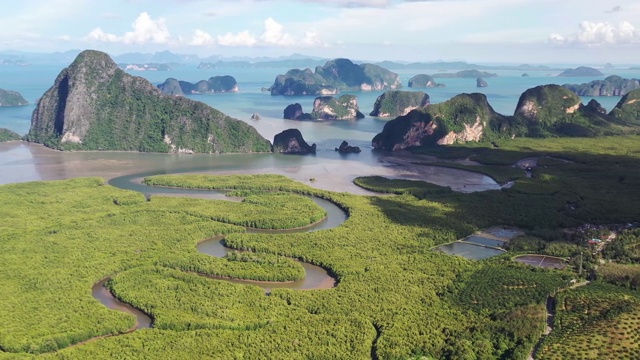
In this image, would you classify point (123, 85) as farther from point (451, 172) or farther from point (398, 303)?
point (398, 303)

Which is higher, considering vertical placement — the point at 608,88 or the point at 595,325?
the point at 608,88

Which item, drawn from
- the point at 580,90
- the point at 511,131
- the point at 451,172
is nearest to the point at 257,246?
the point at 451,172

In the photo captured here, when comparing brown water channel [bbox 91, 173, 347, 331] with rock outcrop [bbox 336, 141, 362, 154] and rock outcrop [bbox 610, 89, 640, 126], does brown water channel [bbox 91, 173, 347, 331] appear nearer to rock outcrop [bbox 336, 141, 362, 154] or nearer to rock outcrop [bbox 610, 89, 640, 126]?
rock outcrop [bbox 336, 141, 362, 154]

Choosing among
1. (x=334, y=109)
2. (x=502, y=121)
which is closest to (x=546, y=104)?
(x=502, y=121)

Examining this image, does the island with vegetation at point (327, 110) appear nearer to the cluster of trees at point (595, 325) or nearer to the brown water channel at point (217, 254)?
the brown water channel at point (217, 254)

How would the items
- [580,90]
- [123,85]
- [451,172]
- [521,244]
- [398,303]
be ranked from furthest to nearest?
[580,90] < [123,85] < [451,172] < [521,244] < [398,303]

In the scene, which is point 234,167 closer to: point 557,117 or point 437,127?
point 437,127
